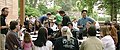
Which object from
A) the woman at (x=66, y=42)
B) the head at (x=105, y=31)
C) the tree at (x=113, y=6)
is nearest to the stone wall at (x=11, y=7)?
the tree at (x=113, y=6)

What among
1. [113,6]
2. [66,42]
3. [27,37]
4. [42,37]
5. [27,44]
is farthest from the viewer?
[113,6]

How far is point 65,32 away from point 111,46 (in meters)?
1.10

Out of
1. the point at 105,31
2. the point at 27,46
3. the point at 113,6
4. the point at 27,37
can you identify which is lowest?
the point at 27,46

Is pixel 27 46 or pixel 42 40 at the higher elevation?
pixel 42 40

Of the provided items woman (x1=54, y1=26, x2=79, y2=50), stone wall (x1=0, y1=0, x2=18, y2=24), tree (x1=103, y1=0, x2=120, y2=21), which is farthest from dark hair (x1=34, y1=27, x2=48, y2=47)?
tree (x1=103, y1=0, x2=120, y2=21)

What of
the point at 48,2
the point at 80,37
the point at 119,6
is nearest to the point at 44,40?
the point at 80,37

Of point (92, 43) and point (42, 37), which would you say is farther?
point (42, 37)

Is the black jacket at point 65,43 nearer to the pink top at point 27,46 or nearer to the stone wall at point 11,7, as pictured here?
the pink top at point 27,46

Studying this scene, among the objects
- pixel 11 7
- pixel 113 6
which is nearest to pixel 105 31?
pixel 11 7

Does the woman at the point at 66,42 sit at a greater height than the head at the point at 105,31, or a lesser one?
lesser

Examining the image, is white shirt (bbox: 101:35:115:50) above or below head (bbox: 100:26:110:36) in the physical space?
below

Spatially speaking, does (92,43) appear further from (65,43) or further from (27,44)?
(27,44)

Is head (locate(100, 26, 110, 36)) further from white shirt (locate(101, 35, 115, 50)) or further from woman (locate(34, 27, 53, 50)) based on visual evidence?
woman (locate(34, 27, 53, 50))

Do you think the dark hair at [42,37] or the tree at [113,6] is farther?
the tree at [113,6]
